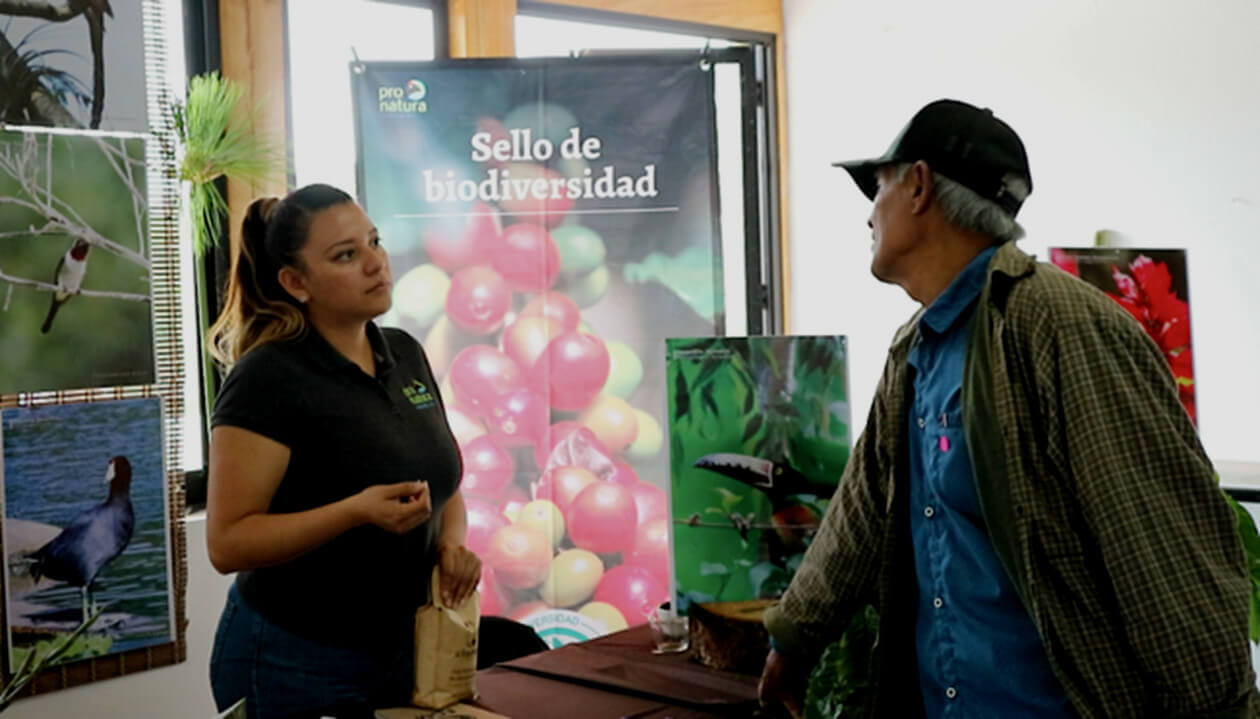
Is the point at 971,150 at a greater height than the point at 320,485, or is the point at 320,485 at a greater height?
the point at 971,150

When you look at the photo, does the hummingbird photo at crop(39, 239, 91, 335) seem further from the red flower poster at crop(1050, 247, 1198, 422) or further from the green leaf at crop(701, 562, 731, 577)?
the red flower poster at crop(1050, 247, 1198, 422)

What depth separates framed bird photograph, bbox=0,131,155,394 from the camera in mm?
2559

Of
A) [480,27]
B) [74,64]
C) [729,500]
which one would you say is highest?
[480,27]

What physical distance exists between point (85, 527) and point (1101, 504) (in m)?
2.22

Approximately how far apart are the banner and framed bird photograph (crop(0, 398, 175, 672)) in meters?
0.93

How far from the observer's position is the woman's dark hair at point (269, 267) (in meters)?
1.80

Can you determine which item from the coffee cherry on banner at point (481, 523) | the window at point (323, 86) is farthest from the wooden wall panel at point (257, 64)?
the coffee cherry on banner at point (481, 523)

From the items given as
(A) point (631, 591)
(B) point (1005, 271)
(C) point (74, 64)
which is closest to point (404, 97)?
(C) point (74, 64)

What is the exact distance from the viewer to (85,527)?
2680 mm

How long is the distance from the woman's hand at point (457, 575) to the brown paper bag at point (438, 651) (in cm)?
1

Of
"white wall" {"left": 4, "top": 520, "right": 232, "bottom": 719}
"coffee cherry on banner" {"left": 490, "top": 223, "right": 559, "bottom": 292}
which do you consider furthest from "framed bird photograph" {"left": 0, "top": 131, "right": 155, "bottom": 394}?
"coffee cherry on banner" {"left": 490, "top": 223, "right": 559, "bottom": 292}

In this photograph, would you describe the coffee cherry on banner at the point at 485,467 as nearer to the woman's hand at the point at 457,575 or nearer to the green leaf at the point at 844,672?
the woman's hand at the point at 457,575

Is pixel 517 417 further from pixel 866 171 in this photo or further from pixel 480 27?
pixel 866 171

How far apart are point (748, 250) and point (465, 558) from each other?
2.61 meters
